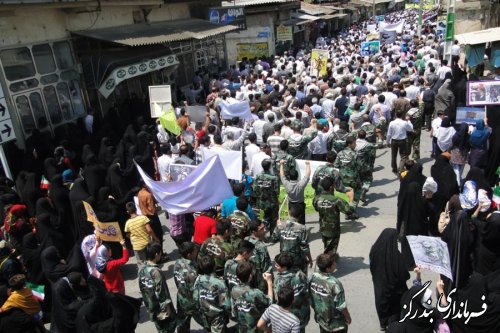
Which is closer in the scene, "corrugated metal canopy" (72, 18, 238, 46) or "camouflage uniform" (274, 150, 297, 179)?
"camouflage uniform" (274, 150, 297, 179)

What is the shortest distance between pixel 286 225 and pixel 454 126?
19.0 feet

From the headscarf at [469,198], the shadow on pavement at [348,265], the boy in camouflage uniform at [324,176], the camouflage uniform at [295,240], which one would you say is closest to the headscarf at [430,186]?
the headscarf at [469,198]

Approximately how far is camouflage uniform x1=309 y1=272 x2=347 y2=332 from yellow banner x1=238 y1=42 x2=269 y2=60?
21.2 meters

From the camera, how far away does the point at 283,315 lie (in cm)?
406

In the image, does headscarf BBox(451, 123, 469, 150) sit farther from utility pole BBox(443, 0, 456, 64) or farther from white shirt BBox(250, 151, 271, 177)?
utility pole BBox(443, 0, 456, 64)

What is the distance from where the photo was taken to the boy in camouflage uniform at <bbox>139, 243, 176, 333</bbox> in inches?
193

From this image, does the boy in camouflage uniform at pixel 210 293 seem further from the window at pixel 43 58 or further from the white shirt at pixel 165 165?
the window at pixel 43 58

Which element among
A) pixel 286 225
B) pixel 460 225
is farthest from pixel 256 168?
pixel 460 225

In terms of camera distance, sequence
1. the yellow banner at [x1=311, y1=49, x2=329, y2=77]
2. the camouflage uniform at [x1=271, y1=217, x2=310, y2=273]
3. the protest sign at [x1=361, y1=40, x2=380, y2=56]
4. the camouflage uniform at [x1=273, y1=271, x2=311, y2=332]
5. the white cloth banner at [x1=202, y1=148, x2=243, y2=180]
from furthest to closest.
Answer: the protest sign at [x1=361, y1=40, x2=380, y2=56] → the yellow banner at [x1=311, y1=49, x2=329, y2=77] → the white cloth banner at [x1=202, y1=148, x2=243, y2=180] → the camouflage uniform at [x1=271, y1=217, x2=310, y2=273] → the camouflage uniform at [x1=273, y1=271, x2=311, y2=332]

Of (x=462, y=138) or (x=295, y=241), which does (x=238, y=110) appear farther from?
(x=295, y=241)

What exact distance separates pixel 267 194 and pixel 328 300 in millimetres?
3314

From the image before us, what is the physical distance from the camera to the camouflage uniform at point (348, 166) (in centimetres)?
833

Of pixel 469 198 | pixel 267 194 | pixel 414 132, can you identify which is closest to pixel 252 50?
pixel 414 132

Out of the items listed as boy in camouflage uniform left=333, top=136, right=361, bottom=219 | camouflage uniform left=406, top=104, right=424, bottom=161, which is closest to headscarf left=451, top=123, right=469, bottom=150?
camouflage uniform left=406, top=104, right=424, bottom=161
